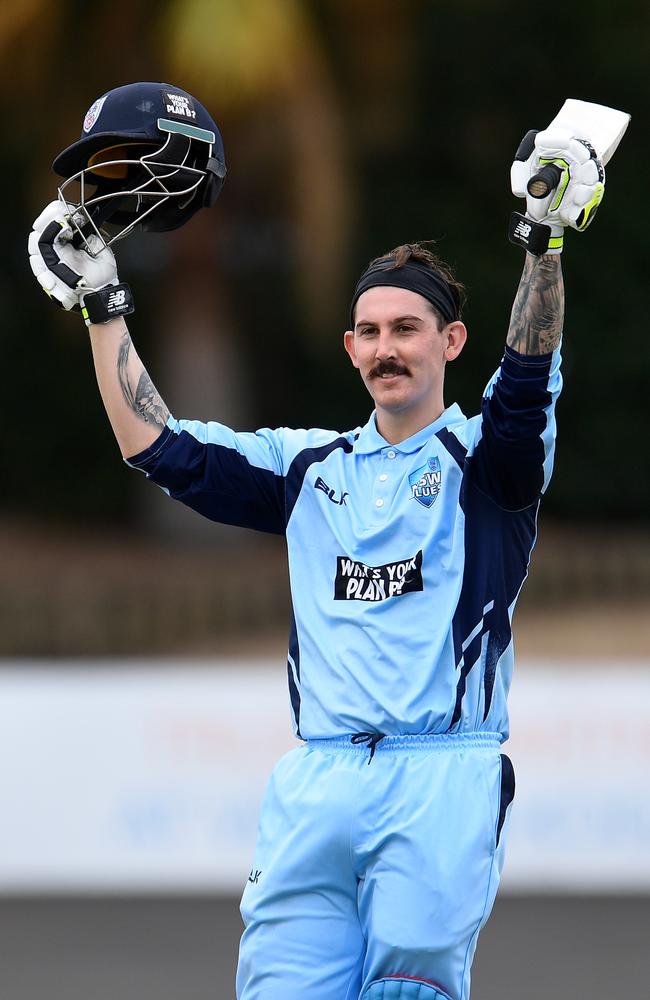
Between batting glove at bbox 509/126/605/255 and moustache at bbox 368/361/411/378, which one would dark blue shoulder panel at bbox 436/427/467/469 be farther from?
batting glove at bbox 509/126/605/255

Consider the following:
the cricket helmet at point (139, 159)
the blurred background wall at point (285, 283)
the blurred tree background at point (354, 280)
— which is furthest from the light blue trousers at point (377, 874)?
the blurred tree background at point (354, 280)

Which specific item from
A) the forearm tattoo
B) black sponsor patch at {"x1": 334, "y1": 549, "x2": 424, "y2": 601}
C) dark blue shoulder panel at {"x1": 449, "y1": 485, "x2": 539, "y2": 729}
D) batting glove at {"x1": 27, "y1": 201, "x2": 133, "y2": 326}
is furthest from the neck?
batting glove at {"x1": 27, "y1": 201, "x2": 133, "y2": 326}

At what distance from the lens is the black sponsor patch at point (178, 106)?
11.7 feet

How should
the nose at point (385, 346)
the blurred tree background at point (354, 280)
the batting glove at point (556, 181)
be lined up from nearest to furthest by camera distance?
the batting glove at point (556, 181) < the nose at point (385, 346) < the blurred tree background at point (354, 280)

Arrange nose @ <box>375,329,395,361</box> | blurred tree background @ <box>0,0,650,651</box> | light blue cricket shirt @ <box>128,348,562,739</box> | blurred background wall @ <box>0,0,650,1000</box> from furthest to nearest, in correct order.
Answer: blurred tree background @ <box>0,0,650,651</box> → blurred background wall @ <box>0,0,650,1000</box> → nose @ <box>375,329,395,361</box> → light blue cricket shirt @ <box>128,348,562,739</box>

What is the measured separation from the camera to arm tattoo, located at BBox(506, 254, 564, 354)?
10.6ft

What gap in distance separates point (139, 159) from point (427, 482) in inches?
37.3

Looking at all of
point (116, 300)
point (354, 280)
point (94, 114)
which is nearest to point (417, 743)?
point (116, 300)

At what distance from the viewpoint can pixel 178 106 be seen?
11.8ft

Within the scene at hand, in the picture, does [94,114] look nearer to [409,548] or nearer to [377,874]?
[409,548]

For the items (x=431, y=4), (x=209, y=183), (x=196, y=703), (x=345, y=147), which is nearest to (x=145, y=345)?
(x=345, y=147)

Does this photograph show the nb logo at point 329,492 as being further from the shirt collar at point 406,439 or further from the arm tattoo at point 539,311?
the arm tattoo at point 539,311

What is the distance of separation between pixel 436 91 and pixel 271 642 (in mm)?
6207

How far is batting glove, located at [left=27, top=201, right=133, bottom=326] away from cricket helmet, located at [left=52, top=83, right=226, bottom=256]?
29 mm
